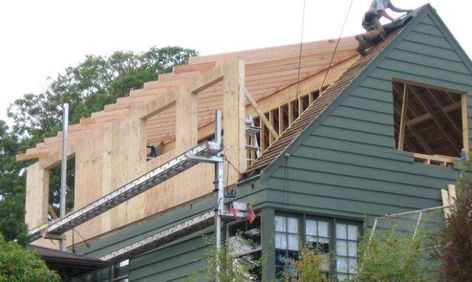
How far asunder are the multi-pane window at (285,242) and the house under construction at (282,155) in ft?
0.08

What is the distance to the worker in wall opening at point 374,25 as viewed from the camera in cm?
2241

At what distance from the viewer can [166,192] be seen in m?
23.3

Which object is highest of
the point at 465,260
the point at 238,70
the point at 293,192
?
the point at 238,70

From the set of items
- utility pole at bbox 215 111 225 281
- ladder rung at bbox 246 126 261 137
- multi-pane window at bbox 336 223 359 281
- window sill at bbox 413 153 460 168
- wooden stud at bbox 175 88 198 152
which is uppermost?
wooden stud at bbox 175 88 198 152

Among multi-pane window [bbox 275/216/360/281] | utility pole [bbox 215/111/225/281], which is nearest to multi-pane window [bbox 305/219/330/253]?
multi-pane window [bbox 275/216/360/281]

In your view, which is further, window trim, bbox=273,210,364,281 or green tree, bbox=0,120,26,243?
green tree, bbox=0,120,26,243

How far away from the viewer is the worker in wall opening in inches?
882

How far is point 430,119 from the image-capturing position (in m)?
24.4

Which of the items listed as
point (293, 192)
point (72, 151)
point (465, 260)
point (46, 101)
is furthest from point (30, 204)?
point (46, 101)

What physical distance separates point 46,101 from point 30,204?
2369 centimetres

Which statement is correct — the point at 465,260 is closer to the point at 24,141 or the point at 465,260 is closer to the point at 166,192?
the point at 166,192

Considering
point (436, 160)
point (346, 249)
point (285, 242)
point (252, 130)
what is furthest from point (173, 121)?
point (346, 249)

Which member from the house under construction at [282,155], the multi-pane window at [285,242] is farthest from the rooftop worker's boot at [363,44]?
the multi-pane window at [285,242]

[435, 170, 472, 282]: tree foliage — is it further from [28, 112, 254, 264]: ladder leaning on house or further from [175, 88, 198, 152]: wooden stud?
[175, 88, 198, 152]: wooden stud
